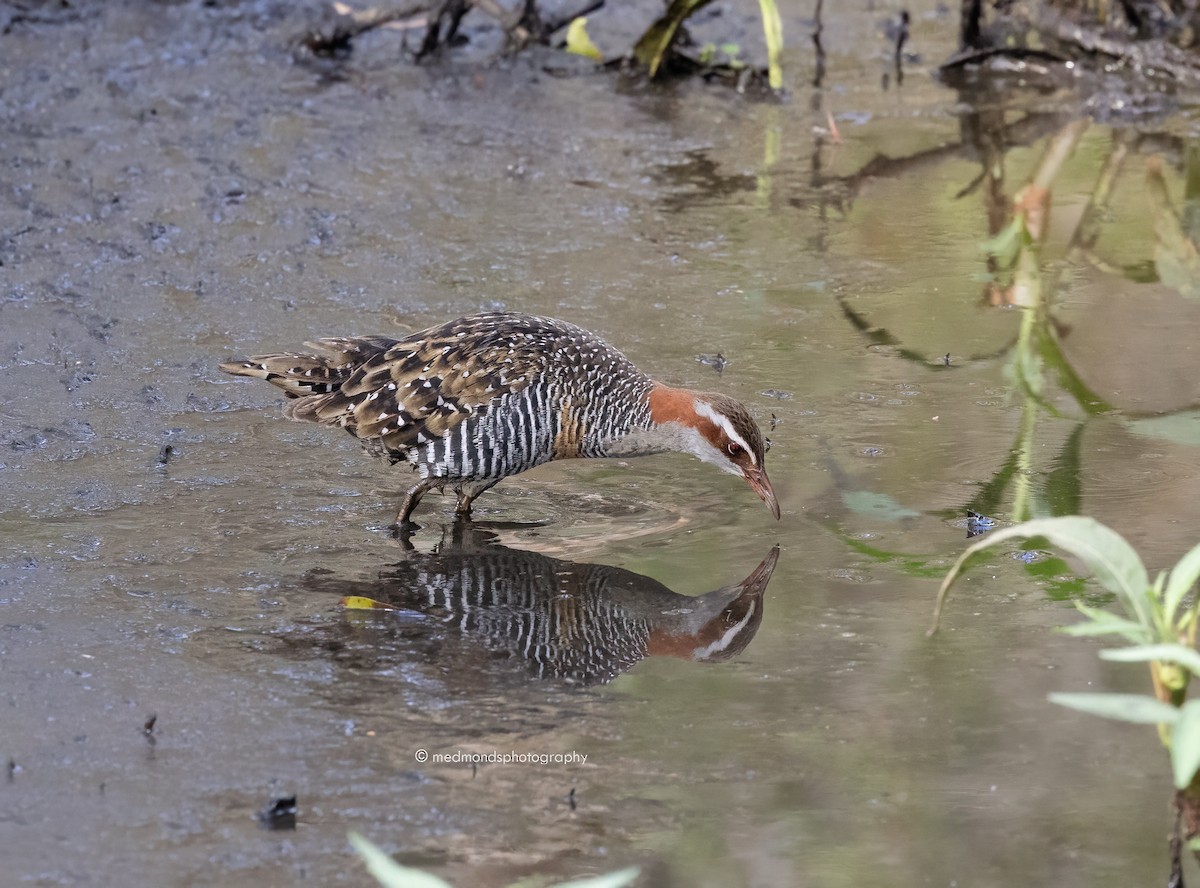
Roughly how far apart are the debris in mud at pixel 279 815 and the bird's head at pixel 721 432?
212 cm

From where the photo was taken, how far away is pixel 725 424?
16.9ft

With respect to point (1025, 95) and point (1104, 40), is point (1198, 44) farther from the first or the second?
point (1025, 95)

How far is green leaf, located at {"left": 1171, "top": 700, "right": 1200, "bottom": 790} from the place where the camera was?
93.8 inches

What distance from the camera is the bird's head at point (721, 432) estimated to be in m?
5.11

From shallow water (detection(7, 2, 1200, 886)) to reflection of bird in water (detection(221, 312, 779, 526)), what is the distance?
262 millimetres

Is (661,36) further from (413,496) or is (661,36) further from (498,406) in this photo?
(413,496)

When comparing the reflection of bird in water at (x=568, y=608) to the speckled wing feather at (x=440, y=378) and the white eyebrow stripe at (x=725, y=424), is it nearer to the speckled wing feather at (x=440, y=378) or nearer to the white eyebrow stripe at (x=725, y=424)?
the white eyebrow stripe at (x=725, y=424)

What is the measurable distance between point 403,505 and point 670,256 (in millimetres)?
2813

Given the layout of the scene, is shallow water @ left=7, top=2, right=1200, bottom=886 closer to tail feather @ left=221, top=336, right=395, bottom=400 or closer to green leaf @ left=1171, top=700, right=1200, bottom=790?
tail feather @ left=221, top=336, right=395, bottom=400

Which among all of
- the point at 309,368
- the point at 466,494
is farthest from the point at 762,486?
the point at 309,368

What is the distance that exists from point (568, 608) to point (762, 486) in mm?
831

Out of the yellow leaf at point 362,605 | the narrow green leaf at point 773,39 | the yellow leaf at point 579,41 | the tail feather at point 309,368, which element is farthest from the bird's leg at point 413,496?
the yellow leaf at point 579,41

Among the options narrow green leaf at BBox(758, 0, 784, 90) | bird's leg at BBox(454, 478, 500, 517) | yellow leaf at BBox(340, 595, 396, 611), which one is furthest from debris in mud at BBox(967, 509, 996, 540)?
narrow green leaf at BBox(758, 0, 784, 90)

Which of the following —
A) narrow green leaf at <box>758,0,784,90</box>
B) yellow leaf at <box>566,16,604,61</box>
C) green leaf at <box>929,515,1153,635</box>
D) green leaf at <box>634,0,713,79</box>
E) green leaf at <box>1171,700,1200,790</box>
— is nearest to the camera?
green leaf at <box>1171,700,1200,790</box>
